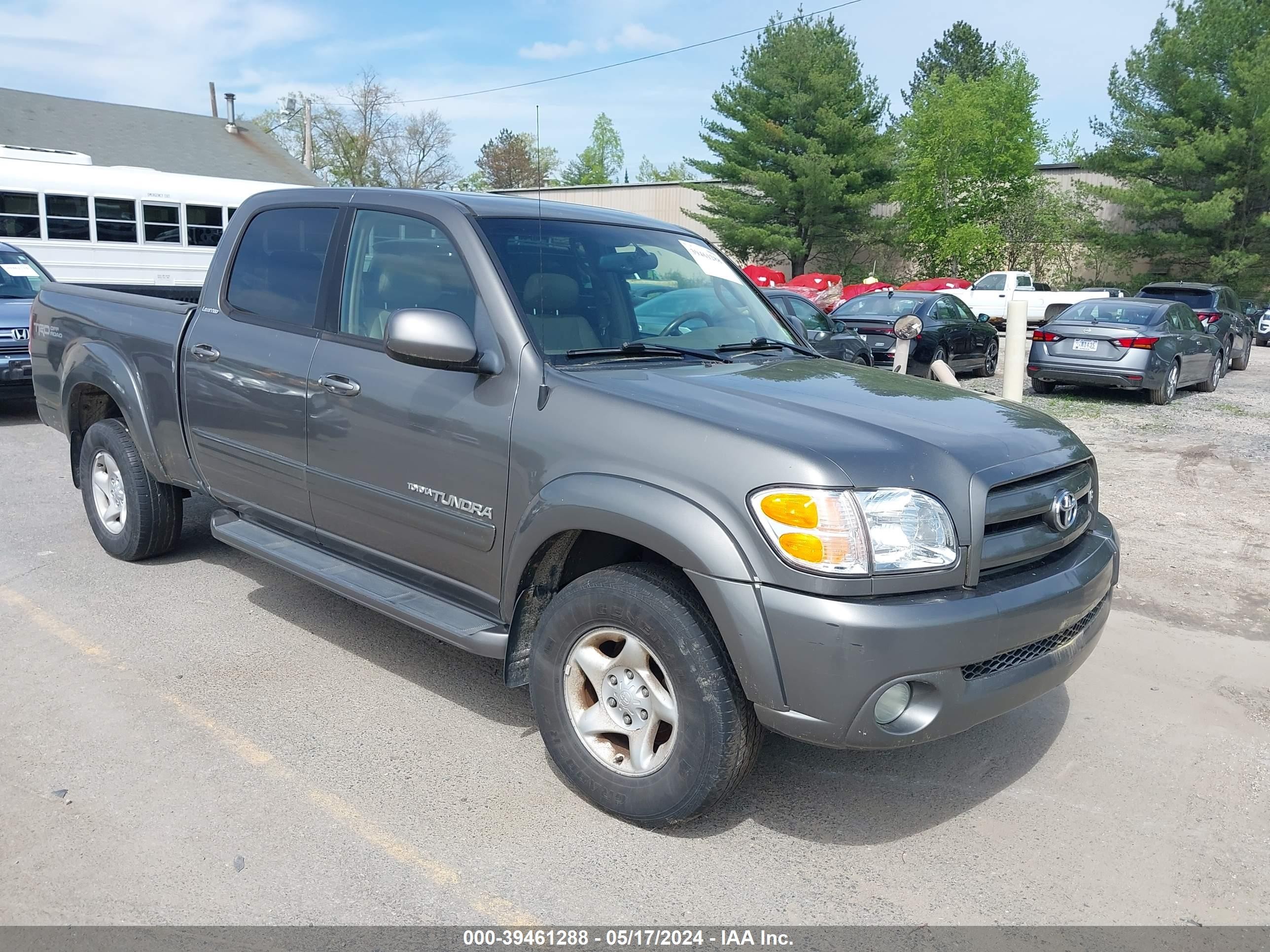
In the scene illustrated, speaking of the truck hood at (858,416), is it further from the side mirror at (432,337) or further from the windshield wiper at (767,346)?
the side mirror at (432,337)

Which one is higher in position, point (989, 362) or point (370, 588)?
point (370, 588)

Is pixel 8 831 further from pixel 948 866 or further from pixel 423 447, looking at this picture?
pixel 948 866

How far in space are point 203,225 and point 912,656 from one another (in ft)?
64.8

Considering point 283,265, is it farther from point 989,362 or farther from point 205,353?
point 989,362

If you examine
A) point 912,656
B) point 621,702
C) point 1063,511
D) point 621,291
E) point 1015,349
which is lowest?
point 621,702

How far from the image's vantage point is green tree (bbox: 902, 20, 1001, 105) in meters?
67.9

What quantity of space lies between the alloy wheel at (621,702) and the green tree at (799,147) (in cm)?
3677

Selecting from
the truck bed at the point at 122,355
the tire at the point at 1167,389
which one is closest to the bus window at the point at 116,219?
the truck bed at the point at 122,355

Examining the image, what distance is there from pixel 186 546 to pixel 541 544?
363 cm

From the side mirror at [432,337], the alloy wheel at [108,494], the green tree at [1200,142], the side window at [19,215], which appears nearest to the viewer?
the side mirror at [432,337]

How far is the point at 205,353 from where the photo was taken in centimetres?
481

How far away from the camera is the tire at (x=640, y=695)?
3.05 meters

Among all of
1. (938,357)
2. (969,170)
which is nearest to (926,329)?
(938,357)

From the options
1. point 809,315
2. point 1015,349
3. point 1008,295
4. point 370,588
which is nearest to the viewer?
point 370,588
